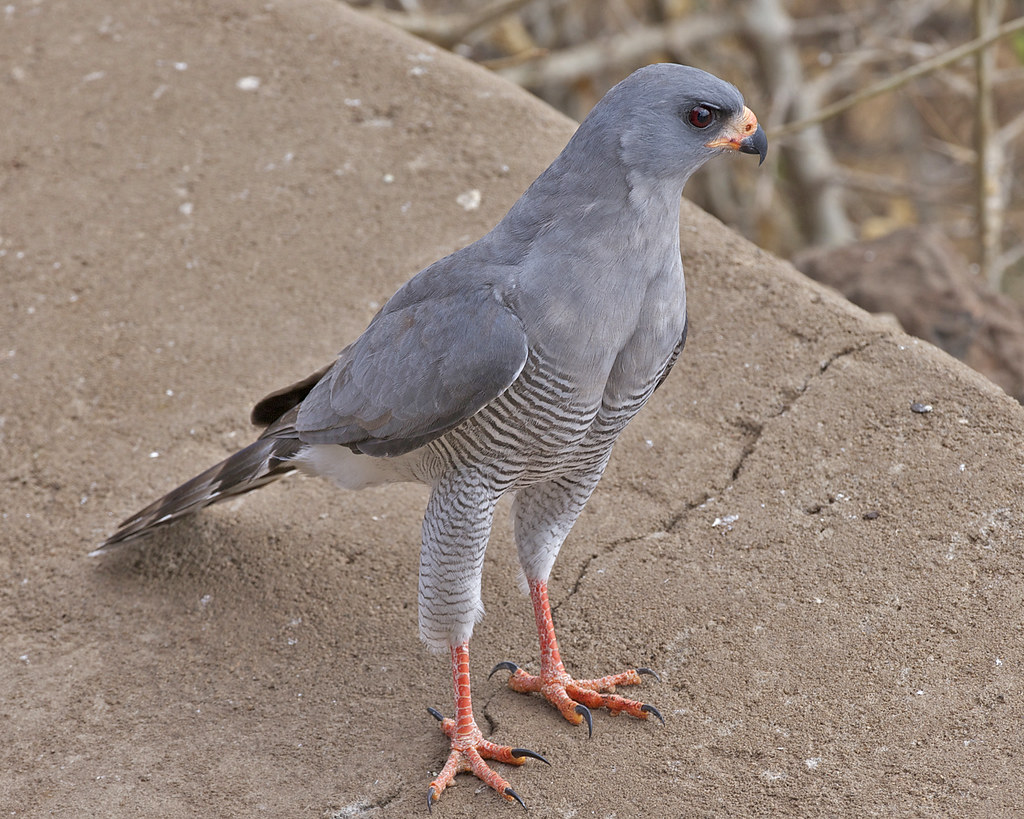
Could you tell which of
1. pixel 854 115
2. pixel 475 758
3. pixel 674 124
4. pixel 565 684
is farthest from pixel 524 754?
pixel 854 115

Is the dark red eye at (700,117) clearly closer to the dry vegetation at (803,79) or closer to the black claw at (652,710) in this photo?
the black claw at (652,710)

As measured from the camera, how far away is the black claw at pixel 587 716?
328 cm

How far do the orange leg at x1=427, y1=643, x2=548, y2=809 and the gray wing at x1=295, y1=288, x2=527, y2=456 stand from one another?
Result: 72cm

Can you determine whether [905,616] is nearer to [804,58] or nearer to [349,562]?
[349,562]

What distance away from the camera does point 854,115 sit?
12.0m

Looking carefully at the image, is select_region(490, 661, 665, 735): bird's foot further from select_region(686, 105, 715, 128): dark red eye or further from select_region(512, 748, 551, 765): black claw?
select_region(686, 105, 715, 128): dark red eye

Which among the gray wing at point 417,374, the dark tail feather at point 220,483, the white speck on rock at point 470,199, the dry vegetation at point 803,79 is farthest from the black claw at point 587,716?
the dry vegetation at point 803,79

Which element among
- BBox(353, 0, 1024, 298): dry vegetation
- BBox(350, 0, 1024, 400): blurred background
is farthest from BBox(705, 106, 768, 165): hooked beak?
BBox(353, 0, 1024, 298): dry vegetation

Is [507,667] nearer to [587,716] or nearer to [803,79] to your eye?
[587,716]

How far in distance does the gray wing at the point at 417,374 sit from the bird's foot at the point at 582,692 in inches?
35.5

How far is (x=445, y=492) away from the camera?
3152mm

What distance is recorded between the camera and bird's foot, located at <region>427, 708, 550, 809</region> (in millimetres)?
3093

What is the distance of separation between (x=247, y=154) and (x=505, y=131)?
1.38 metres

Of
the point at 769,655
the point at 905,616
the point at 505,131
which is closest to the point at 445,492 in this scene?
the point at 769,655
